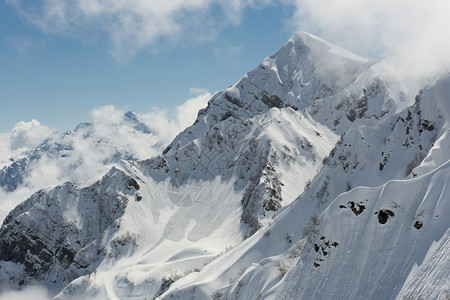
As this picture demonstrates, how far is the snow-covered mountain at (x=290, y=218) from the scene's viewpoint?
2766 centimetres

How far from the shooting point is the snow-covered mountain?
27.7 meters

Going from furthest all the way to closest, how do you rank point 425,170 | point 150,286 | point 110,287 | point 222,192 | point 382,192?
point 222,192 < point 110,287 < point 150,286 < point 425,170 < point 382,192

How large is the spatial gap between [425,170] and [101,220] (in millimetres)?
172468

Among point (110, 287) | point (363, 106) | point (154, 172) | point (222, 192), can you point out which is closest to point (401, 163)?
point (110, 287)

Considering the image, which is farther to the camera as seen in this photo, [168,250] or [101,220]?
[101,220]

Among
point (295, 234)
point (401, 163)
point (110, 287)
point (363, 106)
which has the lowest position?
point (110, 287)

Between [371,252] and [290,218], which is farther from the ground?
[290,218]

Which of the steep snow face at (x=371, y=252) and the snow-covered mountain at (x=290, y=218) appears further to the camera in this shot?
the snow-covered mountain at (x=290, y=218)

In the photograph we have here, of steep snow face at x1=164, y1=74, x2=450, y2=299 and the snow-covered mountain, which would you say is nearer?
steep snow face at x1=164, y1=74, x2=450, y2=299

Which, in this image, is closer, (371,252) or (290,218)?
(371,252)

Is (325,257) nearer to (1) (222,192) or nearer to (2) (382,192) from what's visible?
(2) (382,192)

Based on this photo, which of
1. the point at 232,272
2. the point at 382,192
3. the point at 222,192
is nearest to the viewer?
the point at 382,192

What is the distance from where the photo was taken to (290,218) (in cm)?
8294

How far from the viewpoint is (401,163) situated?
82.0 metres
